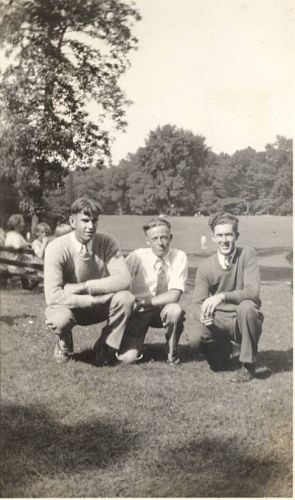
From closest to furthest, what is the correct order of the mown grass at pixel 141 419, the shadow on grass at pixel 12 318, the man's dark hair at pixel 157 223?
the mown grass at pixel 141 419 → the man's dark hair at pixel 157 223 → the shadow on grass at pixel 12 318

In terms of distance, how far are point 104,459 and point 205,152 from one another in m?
1.31

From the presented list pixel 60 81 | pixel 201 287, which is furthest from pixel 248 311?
pixel 60 81

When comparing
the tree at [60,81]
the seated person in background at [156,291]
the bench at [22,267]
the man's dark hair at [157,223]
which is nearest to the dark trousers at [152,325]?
the seated person in background at [156,291]

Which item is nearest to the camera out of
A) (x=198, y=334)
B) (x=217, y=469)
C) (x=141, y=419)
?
(x=217, y=469)

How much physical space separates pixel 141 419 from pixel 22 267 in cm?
83

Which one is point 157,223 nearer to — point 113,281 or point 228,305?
point 113,281

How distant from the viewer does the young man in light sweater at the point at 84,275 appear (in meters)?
2.09

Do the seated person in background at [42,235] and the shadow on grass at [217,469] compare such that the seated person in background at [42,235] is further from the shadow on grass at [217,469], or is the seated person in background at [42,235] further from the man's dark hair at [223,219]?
the shadow on grass at [217,469]

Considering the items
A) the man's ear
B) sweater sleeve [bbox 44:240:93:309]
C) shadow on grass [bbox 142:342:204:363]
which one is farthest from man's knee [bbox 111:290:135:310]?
the man's ear

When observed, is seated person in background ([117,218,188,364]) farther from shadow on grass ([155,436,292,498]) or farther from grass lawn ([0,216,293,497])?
shadow on grass ([155,436,292,498])

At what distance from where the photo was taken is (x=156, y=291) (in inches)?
86.1

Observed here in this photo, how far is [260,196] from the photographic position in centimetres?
214

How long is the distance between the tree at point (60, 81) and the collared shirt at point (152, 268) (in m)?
0.43

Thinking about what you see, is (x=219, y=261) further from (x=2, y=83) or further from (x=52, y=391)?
(x=2, y=83)
